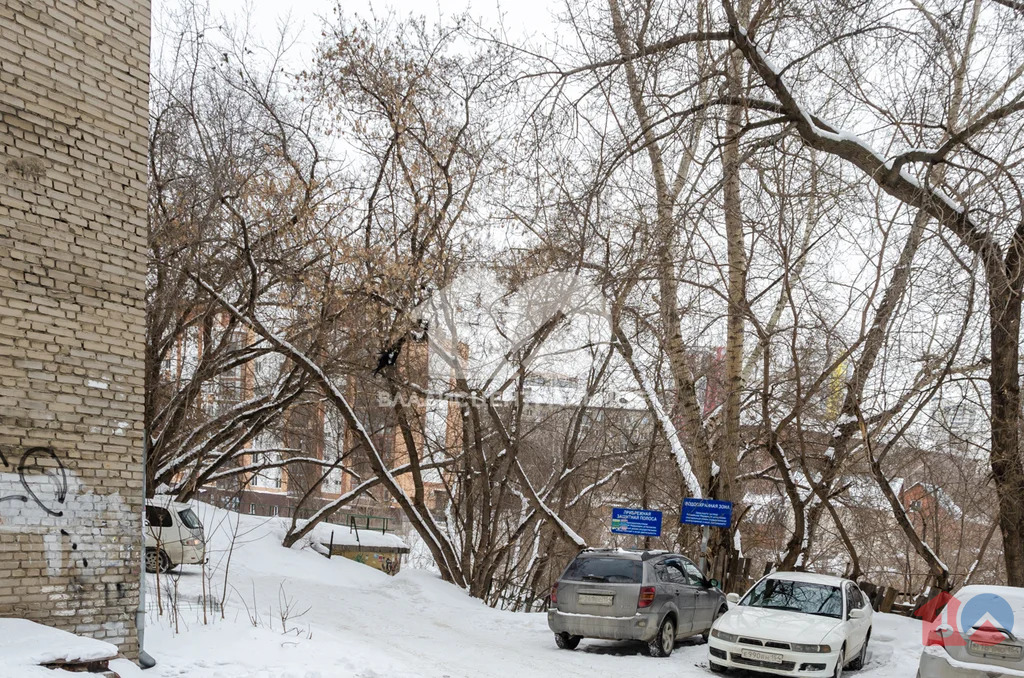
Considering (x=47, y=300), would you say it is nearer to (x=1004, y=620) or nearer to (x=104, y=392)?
(x=104, y=392)

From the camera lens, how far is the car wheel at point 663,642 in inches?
462

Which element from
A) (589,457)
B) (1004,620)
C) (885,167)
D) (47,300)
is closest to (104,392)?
(47,300)

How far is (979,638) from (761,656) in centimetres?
283

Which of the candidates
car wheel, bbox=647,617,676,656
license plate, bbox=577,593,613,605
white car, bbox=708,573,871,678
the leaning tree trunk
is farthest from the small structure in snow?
the leaning tree trunk

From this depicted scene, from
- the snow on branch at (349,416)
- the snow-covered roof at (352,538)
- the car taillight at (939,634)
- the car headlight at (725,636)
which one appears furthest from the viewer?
the snow-covered roof at (352,538)

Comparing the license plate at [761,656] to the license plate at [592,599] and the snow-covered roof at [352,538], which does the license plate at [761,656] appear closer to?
the license plate at [592,599]

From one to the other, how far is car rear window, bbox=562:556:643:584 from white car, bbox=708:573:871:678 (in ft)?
4.38

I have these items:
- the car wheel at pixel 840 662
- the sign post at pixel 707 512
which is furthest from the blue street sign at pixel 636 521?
the car wheel at pixel 840 662

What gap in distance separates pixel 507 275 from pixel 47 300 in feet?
40.6

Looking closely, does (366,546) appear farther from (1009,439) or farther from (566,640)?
(1009,439)

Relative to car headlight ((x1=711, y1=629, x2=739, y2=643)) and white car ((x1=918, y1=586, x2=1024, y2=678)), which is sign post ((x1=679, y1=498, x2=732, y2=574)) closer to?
car headlight ((x1=711, y1=629, x2=739, y2=643))

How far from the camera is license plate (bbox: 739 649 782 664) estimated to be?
401 inches

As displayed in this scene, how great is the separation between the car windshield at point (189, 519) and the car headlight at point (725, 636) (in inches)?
472

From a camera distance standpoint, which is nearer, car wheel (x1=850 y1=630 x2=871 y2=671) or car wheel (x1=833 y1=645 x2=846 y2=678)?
car wheel (x1=833 y1=645 x2=846 y2=678)
